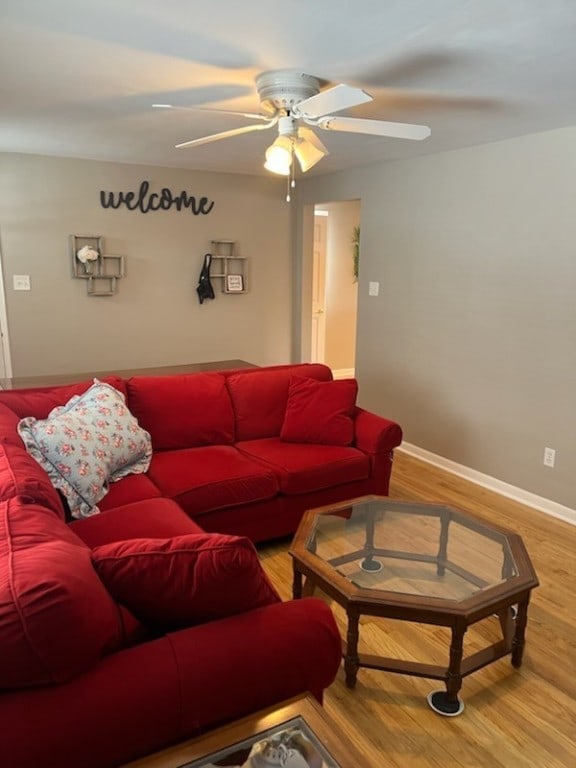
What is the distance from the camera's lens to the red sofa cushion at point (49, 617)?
1070mm

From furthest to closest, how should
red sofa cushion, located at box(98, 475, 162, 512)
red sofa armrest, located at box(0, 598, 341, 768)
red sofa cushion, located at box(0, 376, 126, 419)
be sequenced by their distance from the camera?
red sofa cushion, located at box(0, 376, 126, 419) < red sofa cushion, located at box(98, 475, 162, 512) < red sofa armrest, located at box(0, 598, 341, 768)

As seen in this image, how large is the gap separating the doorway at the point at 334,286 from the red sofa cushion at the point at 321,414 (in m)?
3.22

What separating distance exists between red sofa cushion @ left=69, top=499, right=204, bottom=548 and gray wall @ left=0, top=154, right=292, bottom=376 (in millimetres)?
2837

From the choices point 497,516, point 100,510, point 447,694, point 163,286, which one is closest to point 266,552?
point 100,510

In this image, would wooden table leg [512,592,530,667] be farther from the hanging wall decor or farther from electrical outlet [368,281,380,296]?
the hanging wall decor

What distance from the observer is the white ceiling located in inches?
71.2

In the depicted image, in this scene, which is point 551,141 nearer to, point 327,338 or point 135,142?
point 135,142

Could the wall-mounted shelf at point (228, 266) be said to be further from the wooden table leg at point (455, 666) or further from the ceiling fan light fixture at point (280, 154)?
the wooden table leg at point (455, 666)

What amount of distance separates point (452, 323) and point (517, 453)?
1.02m

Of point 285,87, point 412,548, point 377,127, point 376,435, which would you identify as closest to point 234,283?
point 376,435

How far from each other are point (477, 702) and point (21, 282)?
4.32m

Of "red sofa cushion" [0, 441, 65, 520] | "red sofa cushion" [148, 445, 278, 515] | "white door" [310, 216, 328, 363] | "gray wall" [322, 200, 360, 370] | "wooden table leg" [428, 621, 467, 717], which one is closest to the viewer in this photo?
"red sofa cushion" [0, 441, 65, 520]

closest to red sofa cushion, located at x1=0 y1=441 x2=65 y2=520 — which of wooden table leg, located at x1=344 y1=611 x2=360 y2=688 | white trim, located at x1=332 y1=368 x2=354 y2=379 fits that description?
wooden table leg, located at x1=344 y1=611 x2=360 y2=688

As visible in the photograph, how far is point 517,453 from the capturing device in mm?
3758
